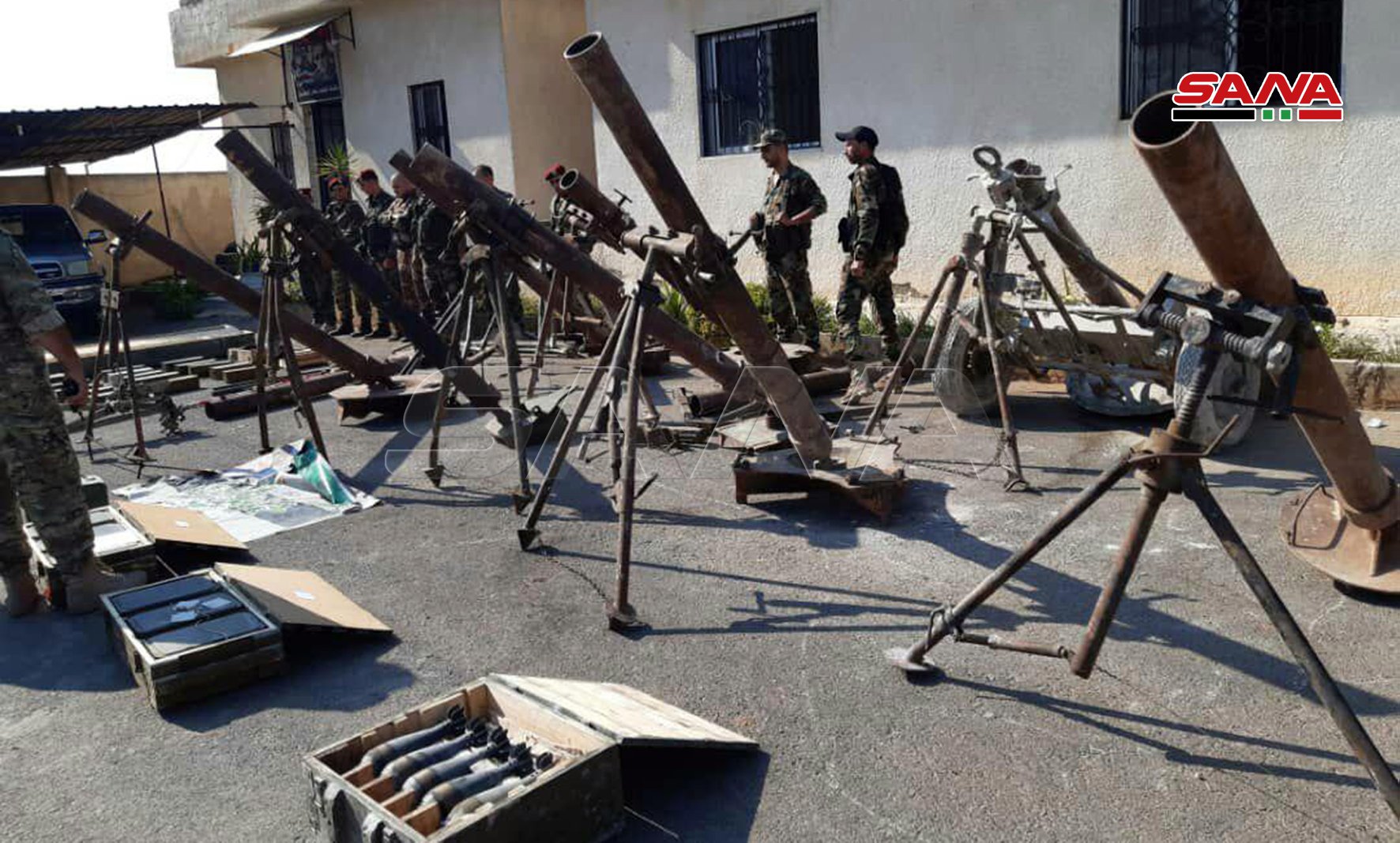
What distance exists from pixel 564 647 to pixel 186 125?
1618 centimetres

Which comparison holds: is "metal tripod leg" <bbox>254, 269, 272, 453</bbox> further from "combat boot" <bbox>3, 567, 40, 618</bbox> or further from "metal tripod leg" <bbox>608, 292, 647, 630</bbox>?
"metal tripod leg" <bbox>608, 292, 647, 630</bbox>

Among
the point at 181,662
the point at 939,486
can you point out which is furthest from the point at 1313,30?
the point at 181,662

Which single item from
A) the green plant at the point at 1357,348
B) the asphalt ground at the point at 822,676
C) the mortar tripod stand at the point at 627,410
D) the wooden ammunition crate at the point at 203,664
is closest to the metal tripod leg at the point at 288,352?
the asphalt ground at the point at 822,676

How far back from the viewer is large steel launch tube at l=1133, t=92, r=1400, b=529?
2529 mm

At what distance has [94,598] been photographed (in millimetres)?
4750

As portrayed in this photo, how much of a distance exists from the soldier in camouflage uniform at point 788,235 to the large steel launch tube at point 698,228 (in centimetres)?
315

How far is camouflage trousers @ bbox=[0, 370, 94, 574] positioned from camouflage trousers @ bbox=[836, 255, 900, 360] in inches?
212

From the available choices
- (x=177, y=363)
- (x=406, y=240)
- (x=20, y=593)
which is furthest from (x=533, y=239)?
(x=177, y=363)

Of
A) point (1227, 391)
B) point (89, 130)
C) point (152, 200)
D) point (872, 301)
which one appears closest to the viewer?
point (1227, 391)

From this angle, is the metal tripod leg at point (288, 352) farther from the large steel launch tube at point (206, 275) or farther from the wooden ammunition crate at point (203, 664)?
the wooden ammunition crate at point (203, 664)

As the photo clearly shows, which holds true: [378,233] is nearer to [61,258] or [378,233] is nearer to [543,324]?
[61,258]

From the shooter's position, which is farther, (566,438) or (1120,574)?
(566,438)

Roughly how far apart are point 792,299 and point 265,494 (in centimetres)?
445

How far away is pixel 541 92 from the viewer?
1413 cm
